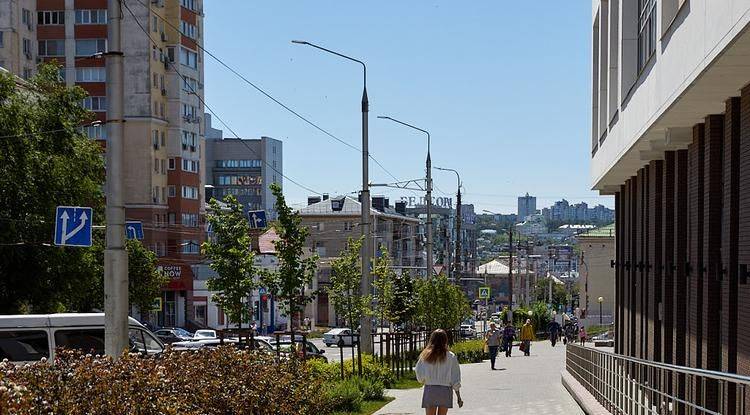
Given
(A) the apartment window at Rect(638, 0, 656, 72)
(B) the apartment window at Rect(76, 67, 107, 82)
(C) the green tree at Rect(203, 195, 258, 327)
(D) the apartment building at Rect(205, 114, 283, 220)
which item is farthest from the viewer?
(D) the apartment building at Rect(205, 114, 283, 220)

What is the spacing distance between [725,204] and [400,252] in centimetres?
11524

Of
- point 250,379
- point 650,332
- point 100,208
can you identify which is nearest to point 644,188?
point 650,332

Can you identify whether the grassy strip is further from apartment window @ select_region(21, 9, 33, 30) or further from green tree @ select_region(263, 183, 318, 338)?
apartment window @ select_region(21, 9, 33, 30)

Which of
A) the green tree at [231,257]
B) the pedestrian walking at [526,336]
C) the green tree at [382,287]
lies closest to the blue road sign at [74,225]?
the green tree at [231,257]

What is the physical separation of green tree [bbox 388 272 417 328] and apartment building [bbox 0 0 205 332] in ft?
106

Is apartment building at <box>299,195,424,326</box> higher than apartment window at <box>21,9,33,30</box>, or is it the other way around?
apartment window at <box>21,9,33,30</box>

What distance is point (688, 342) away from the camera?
2017cm

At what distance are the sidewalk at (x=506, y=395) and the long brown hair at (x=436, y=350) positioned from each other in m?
5.75

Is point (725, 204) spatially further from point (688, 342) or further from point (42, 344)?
point (42, 344)

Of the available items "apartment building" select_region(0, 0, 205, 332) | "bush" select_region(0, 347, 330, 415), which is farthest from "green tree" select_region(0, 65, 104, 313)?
"apartment building" select_region(0, 0, 205, 332)

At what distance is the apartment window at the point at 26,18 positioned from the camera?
79438mm

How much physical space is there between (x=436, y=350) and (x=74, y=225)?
7907 millimetres

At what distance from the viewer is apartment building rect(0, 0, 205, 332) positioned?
78250mm

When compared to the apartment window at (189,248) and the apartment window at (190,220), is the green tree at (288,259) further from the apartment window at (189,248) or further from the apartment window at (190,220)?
the apartment window at (190,220)
